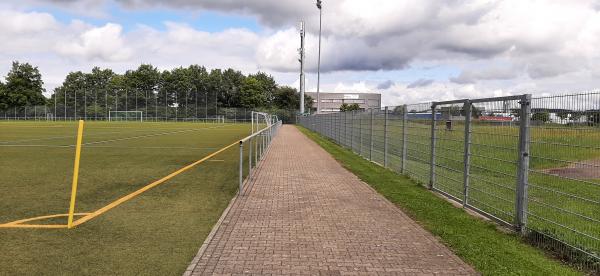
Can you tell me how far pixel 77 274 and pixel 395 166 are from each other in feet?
35.9

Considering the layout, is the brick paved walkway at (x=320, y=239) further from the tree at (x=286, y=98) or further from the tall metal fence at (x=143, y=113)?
the tree at (x=286, y=98)

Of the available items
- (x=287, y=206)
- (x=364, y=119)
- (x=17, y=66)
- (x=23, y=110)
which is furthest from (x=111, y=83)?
(x=287, y=206)

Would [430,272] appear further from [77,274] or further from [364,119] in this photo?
[364,119]

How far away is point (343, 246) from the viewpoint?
616 cm

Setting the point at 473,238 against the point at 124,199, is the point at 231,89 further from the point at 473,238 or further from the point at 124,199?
the point at 473,238

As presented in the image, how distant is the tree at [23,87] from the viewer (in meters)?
101

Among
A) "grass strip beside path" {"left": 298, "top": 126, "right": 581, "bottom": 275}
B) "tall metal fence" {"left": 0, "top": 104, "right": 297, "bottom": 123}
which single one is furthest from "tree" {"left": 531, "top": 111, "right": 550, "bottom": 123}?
"tall metal fence" {"left": 0, "top": 104, "right": 297, "bottom": 123}

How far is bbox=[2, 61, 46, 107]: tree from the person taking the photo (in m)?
101

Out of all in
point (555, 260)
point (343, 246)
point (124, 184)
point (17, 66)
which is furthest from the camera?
point (17, 66)

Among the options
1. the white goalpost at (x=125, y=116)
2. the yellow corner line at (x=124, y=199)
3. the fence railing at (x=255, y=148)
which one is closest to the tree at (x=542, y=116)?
the fence railing at (x=255, y=148)

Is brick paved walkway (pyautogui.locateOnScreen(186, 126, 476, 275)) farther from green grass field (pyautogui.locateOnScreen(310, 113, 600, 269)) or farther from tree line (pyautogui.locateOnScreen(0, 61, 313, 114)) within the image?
tree line (pyautogui.locateOnScreen(0, 61, 313, 114))

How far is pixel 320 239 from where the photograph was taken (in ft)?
21.3

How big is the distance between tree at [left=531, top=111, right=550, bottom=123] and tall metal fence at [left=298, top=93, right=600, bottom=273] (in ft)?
0.04

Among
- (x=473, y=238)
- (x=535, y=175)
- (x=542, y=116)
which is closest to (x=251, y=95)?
(x=535, y=175)
